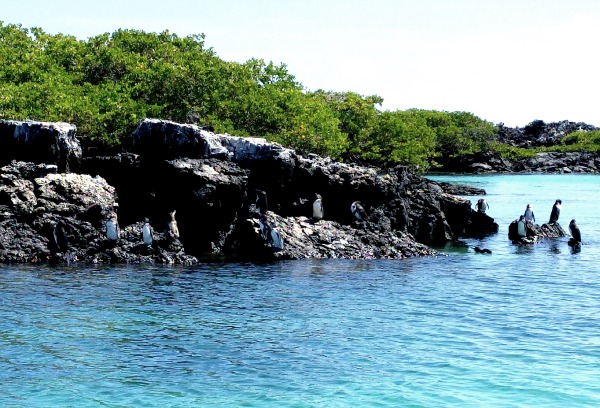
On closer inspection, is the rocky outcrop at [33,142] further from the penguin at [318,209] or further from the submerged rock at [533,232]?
the submerged rock at [533,232]

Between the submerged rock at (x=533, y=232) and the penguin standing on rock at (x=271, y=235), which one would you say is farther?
the submerged rock at (x=533, y=232)

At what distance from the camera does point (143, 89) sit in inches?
2060

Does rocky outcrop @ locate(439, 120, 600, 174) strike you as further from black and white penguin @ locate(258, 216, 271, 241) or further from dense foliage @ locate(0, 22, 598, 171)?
black and white penguin @ locate(258, 216, 271, 241)

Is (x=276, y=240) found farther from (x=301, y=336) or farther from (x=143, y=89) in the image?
(x=143, y=89)

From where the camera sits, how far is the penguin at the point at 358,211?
4244 centimetres

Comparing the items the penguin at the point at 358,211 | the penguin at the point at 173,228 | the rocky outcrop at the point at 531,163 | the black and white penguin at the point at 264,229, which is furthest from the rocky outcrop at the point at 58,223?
the rocky outcrop at the point at 531,163

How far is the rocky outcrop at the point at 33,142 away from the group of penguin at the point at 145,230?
4.35 meters

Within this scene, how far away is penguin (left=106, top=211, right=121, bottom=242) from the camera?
1388 inches

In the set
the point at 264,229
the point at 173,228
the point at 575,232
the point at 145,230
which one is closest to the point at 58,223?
the point at 145,230

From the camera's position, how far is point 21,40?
57938 millimetres

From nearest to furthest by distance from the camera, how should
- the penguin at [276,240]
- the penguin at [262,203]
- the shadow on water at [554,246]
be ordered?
the penguin at [276,240]
the penguin at [262,203]
the shadow on water at [554,246]

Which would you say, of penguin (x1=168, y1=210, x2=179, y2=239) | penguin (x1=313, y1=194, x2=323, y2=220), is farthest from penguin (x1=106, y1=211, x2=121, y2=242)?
penguin (x1=313, y1=194, x2=323, y2=220)

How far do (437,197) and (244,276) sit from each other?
2278 cm

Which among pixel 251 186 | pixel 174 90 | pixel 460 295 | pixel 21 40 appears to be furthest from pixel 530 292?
pixel 21 40
